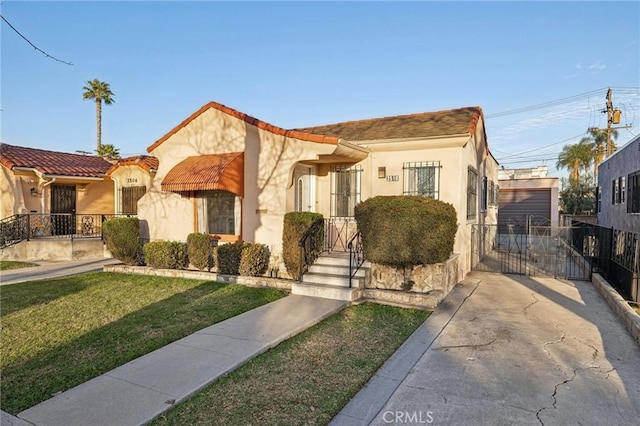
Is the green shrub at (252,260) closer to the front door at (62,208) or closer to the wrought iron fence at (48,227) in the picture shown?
the wrought iron fence at (48,227)

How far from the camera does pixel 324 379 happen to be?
4543mm

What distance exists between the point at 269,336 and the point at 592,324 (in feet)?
18.6

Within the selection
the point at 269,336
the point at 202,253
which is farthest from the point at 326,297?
the point at 202,253

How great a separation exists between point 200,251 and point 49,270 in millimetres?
5613

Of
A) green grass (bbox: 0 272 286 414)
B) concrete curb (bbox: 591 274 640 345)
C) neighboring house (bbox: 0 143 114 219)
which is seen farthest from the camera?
neighboring house (bbox: 0 143 114 219)

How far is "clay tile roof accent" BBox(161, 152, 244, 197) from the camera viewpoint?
10.4 meters

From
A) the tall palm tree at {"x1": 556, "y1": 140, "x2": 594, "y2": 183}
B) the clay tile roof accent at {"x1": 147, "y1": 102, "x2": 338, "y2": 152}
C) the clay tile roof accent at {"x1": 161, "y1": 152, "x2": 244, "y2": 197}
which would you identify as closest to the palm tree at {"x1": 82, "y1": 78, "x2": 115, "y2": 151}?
the clay tile roof accent at {"x1": 147, "y1": 102, "x2": 338, "y2": 152}

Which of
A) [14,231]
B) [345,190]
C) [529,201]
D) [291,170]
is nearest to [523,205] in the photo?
[529,201]

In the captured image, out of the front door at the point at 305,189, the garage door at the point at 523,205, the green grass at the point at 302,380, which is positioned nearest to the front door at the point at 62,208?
the front door at the point at 305,189

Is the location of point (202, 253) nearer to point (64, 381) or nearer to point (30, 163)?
point (64, 381)

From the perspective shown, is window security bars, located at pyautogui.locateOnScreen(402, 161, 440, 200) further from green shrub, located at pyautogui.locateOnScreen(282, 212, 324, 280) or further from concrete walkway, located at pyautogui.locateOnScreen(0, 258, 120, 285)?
concrete walkway, located at pyautogui.locateOnScreen(0, 258, 120, 285)

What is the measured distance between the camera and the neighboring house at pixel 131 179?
1639 cm

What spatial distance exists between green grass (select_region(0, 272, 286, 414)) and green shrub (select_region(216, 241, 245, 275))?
0.72m

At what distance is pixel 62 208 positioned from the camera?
59.9 feet
